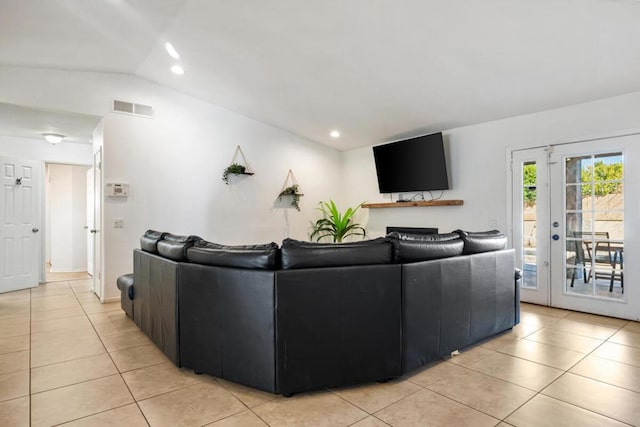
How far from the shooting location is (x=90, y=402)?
2.13m

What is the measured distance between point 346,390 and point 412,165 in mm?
4057

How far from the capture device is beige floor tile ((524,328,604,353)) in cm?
299

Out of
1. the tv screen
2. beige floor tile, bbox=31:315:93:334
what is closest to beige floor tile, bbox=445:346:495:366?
the tv screen

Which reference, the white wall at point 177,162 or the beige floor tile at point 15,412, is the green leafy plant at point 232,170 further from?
the beige floor tile at point 15,412

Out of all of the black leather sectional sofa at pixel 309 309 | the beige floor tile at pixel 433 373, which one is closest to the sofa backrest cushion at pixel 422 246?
the black leather sectional sofa at pixel 309 309

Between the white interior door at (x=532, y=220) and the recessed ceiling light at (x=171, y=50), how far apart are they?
14.4 ft

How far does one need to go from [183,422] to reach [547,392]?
2173 millimetres

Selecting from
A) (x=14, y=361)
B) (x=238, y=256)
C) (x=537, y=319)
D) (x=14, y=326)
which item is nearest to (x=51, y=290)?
(x=14, y=326)

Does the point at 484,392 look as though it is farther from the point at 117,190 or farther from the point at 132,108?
the point at 132,108

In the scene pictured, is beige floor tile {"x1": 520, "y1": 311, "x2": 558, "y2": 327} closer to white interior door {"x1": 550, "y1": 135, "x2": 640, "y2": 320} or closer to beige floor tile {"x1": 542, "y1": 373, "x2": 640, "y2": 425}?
white interior door {"x1": 550, "y1": 135, "x2": 640, "y2": 320}

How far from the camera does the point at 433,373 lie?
2.50 meters

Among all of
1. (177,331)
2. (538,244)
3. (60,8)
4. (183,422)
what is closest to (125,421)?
(183,422)

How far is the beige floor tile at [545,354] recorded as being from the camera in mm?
2680

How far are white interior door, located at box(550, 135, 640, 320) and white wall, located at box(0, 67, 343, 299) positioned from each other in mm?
3961
